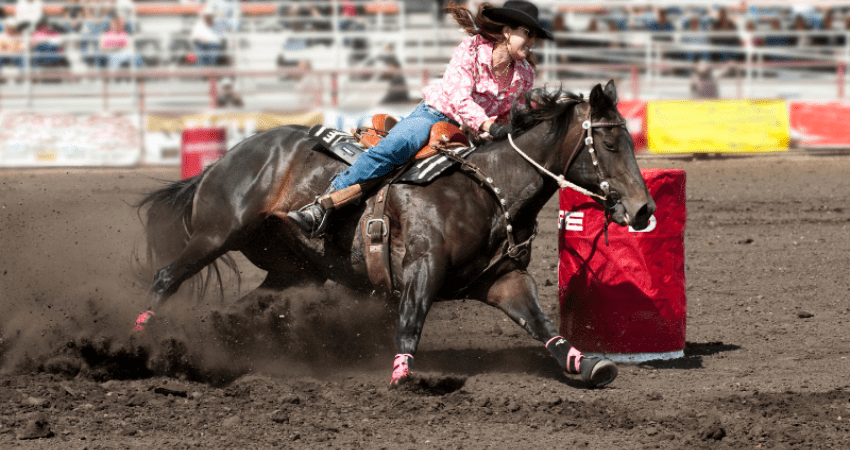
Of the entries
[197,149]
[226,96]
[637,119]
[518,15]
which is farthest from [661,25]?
[518,15]

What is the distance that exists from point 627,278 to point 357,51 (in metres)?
14.4

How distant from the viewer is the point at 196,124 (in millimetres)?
16109

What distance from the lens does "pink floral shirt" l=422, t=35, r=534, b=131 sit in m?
5.13

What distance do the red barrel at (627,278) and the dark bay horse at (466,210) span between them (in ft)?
1.36

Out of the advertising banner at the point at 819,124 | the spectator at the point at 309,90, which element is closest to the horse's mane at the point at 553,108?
the advertising banner at the point at 819,124

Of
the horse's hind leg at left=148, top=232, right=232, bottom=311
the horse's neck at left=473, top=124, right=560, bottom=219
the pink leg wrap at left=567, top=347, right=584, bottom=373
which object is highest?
the horse's neck at left=473, top=124, right=560, bottom=219

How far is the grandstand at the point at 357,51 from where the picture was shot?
1730 cm

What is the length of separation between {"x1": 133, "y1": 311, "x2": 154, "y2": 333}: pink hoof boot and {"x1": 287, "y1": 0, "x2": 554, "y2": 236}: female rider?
118 centimetres

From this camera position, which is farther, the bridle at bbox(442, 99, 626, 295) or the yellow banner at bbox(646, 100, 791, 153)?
the yellow banner at bbox(646, 100, 791, 153)

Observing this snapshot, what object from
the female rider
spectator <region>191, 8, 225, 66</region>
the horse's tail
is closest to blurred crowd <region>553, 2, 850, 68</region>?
spectator <region>191, 8, 225, 66</region>

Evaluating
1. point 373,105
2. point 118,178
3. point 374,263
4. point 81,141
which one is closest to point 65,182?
point 118,178

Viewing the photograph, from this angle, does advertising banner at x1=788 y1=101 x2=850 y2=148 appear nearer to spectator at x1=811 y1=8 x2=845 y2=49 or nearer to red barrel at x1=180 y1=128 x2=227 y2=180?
spectator at x1=811 y1=8 x2=845 y2=49

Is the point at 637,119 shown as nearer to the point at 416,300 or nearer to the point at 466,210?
the point at 466,210

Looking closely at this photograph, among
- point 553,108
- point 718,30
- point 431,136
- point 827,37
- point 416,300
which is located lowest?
point 416,300
